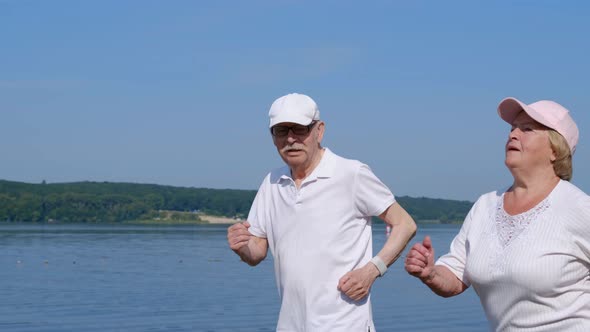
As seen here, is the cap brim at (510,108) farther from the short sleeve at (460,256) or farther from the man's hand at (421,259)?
the man's hand at (421,259)

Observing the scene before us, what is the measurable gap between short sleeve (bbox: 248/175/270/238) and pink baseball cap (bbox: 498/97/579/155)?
1359 mm

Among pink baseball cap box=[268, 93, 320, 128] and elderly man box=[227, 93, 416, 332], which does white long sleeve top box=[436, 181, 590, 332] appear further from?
pink baseball cap box=[268, 93, 320, 128]

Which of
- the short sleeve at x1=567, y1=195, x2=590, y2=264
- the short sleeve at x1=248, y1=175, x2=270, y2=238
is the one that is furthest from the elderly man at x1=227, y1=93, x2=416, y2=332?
the short sleeve at x1=567, y1=195, x2=590, y2=264

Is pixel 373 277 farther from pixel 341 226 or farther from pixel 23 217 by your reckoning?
pixel 23 217

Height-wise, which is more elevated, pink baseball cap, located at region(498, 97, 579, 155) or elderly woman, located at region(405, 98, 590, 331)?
pink baseball cap, located at region(498, 97, 579, 155)

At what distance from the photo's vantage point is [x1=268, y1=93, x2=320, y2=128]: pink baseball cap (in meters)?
4.47

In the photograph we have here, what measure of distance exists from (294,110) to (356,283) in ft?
2.76

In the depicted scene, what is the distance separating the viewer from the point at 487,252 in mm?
3902

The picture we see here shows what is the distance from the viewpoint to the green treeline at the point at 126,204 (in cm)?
15712

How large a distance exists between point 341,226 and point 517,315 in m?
1.02

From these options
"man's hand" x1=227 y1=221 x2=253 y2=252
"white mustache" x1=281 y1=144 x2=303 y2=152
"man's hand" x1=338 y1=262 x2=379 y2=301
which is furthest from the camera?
"man's hand" x1=227 y1=221 x2=253 y2=252

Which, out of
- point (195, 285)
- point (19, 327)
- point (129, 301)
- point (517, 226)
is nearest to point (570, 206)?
point (517, 226)

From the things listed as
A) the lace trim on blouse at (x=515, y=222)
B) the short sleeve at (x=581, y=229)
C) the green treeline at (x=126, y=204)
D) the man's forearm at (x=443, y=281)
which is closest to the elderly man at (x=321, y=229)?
the man's forearm at (x=443, y=281)

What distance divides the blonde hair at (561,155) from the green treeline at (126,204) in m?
144
